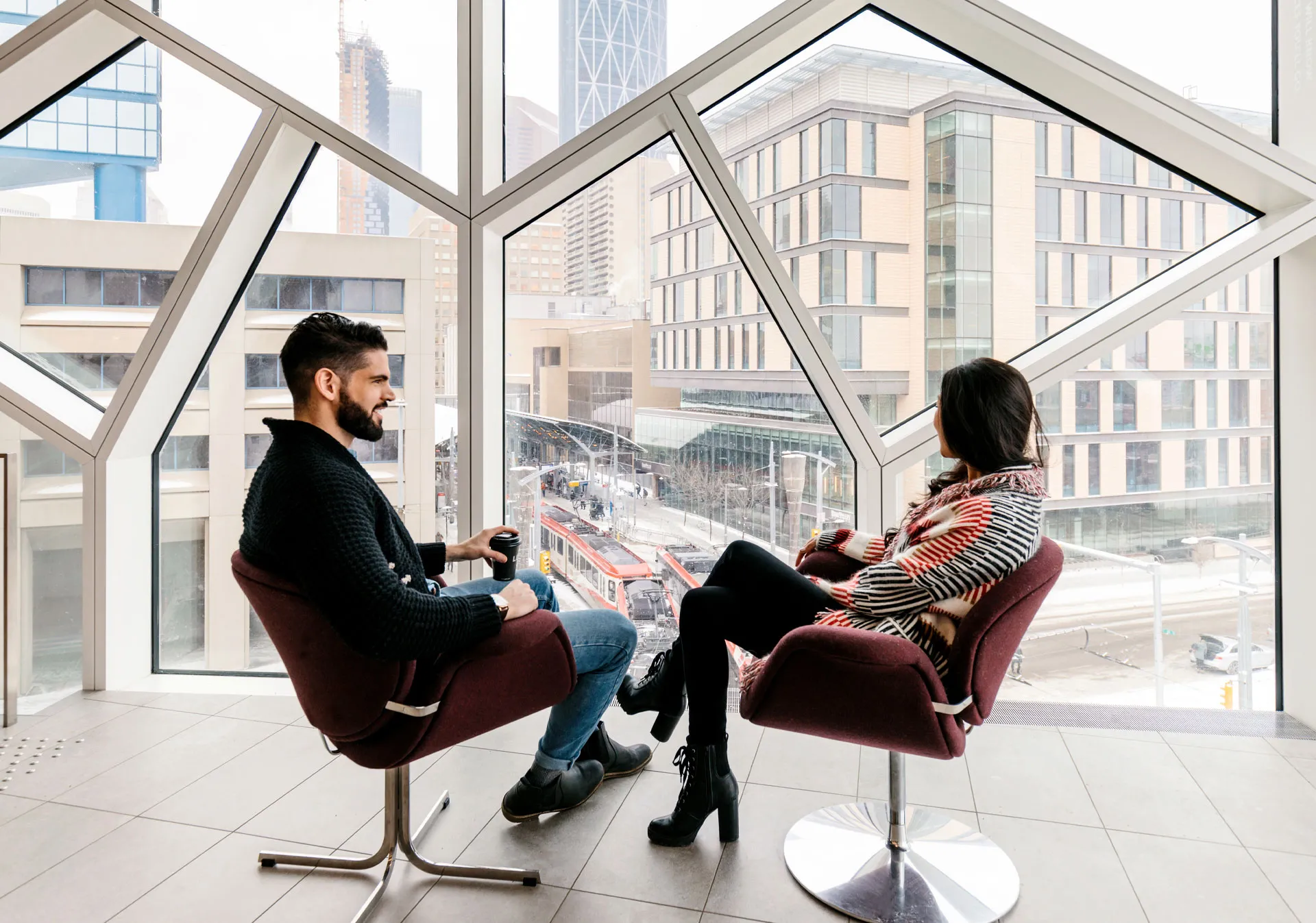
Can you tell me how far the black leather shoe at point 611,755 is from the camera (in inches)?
102

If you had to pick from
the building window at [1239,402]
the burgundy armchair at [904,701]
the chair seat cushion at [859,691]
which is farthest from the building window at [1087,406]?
the chair seat cushion at [859,691]

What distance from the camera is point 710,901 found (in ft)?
6.54

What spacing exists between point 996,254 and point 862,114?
776mm

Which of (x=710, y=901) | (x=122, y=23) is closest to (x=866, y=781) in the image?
(x=710, y=901)

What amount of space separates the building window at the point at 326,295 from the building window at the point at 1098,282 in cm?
289

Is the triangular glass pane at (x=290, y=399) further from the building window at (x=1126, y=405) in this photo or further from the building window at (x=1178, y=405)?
the building window at (x=1178, y=405)

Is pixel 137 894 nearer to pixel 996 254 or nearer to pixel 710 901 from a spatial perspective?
pixel 710 901

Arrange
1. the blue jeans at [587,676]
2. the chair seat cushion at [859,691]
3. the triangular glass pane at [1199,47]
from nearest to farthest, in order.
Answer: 1. the chair seat cushion at [859,691]
2. the blue jeans at [587,676]
3. the triangular glass pane at [1199,47]

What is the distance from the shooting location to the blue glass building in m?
3.74

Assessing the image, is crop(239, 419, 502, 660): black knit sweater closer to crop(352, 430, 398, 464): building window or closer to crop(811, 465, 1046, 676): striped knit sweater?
crop(811, 465, 1046, 676): striped knit sweater

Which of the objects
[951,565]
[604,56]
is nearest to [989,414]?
[951,565]

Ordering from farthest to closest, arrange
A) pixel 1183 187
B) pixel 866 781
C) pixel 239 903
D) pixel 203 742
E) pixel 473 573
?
pixel 473 573 < pixel 1183 187 < pixel 203 742 < pixel 866 781 < pixel 239 903

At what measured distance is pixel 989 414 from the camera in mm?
1948

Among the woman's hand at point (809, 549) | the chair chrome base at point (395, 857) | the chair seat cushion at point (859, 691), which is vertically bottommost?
the chair chrome base at point (395, 857)
